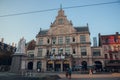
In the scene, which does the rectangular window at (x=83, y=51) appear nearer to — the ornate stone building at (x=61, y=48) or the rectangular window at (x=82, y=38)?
the ornate stone building at (x=61, y=48)

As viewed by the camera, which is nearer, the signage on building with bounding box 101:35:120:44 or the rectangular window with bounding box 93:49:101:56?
the rectangular window with bounding box 93:49:101:56

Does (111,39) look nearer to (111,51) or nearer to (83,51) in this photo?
(111,51)

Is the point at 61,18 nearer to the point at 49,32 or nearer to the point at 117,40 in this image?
the point at 49,32

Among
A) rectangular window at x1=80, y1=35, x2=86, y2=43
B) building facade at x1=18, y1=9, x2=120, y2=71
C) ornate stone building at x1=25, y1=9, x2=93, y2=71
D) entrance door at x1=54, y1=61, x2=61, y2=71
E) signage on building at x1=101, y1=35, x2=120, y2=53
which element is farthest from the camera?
rectangular window at x1=80, y1=35, x2=86, y2=43

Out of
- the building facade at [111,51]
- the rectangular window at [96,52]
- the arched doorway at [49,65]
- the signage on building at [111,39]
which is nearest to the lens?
the building facade at [111,51]

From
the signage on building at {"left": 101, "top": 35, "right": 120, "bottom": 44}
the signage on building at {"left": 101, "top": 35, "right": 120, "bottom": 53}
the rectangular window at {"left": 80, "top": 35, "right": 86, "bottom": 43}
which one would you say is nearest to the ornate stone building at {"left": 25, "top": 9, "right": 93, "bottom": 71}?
the rectangular window at {"left": 80, "top": 35, "right": 86, "bottom": 43}

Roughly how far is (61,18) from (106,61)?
73.8 feet

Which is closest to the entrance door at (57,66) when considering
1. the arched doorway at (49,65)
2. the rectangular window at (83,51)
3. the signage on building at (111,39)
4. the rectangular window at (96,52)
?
the arched doorway at (49,65)

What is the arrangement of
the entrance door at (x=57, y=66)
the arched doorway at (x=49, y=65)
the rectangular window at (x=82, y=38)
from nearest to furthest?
the entrance door at (x=57, y=66)
the arched doorway at (x=49, y=65)
the rectangular window at (x=82, y=38)

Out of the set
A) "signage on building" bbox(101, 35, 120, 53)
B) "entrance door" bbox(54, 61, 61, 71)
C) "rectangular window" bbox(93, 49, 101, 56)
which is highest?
"signage on building" bbox(101, 35, 120, 53)

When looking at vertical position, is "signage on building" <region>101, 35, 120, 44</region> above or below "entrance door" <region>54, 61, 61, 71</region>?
above

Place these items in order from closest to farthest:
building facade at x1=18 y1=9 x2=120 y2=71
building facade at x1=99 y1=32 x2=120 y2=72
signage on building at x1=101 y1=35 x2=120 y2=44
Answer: building facade at x1=99 y1=32 x2=120 y2=72 < building facade at x1=18 y1=9 x2=120 y2=71 < signage on building at x1=101 y1=35 x2=120 y2=44

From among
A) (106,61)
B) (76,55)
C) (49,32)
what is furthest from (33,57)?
(106,61)

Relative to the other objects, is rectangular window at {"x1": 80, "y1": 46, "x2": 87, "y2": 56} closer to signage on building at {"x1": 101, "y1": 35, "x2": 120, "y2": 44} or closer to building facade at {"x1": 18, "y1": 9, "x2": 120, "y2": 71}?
building facade at {"x1": 18, "y1": 9, "x2": 120, "y2": 71}
